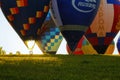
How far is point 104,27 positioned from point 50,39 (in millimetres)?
7157

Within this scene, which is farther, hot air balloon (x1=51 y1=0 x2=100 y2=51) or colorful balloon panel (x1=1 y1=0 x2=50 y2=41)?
hot air balloon (x1=51 y1=0 x2=100 y2=51)

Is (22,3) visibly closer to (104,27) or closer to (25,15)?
(25,15)

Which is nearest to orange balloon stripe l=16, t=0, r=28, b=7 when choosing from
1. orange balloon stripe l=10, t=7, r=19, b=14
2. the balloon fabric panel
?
orange balloon stripe l=10, t=7, r=19, b=14

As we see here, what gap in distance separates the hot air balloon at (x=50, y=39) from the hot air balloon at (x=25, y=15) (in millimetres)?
7447

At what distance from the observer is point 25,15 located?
89.1 feet

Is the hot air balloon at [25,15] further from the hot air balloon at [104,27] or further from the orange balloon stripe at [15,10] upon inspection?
the hot air balloon at [104,27]

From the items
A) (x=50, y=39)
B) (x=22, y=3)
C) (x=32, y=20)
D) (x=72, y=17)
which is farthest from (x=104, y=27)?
(x=22, y=3)

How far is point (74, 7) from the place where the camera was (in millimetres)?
28203

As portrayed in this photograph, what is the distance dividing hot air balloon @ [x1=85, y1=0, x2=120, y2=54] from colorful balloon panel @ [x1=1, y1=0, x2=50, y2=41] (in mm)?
6220

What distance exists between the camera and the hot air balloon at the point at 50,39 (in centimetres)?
3588

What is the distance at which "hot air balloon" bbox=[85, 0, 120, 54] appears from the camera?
106 feet

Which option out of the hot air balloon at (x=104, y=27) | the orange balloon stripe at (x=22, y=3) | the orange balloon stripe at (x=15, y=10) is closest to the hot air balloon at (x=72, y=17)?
the orange balloon stripe at (x=22, y=3)

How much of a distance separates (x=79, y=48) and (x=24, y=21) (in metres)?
13.4

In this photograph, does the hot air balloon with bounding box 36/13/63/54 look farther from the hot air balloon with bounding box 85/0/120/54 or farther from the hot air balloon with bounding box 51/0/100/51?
the hot air balloon with bounding box 51/0/100/51
